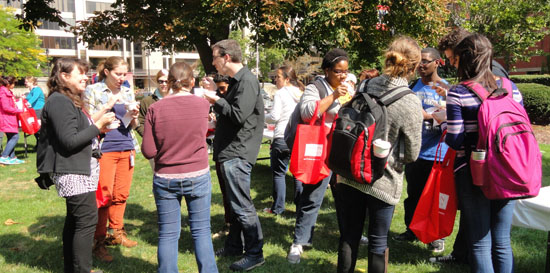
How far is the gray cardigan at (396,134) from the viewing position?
263 cm

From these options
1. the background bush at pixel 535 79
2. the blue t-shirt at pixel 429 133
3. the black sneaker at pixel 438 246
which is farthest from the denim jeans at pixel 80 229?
the background bush at pixel 535 79

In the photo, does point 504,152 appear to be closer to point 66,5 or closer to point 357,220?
point 357,220

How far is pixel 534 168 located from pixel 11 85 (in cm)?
1019

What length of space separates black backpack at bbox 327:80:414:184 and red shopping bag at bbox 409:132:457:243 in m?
0.60

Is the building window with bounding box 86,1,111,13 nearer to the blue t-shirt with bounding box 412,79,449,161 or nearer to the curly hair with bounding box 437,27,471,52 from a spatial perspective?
the blue t-shirt with bounding box 412,79,449,161

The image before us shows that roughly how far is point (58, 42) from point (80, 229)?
73.8 meters

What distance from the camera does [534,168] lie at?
7.80ft

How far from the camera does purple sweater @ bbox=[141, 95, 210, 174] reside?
2914mm

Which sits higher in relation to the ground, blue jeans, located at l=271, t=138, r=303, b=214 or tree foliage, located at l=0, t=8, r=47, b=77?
tree foliage, located at l=0, t=8, r=47, b=77

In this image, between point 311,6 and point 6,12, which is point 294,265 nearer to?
point 311,6

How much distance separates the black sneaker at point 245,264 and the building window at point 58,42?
237 ft

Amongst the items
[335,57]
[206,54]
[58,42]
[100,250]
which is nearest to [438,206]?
[335,57]

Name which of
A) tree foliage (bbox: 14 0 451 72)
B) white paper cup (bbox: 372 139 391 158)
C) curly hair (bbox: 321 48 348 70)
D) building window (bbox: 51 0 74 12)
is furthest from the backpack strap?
building window (bbox: 51 0 74 12)

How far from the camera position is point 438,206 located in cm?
299
